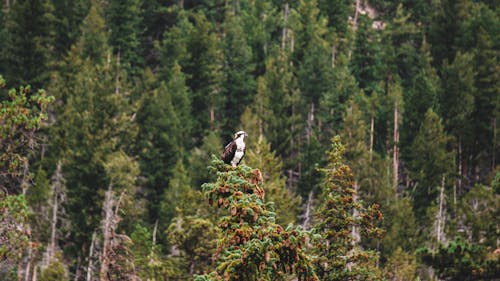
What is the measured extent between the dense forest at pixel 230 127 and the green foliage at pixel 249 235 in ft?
18.7

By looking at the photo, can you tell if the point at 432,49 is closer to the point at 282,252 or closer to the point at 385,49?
A: the point at 385,49

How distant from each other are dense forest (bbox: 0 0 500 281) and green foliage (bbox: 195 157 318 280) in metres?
5.69

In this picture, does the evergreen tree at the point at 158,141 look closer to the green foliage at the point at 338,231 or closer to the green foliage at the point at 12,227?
the green foliage at the point at 12,227

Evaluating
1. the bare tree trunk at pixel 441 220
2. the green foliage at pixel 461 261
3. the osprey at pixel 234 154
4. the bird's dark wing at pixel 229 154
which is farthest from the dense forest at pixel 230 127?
the bird's dark wing at pixel 229 154

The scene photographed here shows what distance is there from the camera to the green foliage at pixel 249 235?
1270cm

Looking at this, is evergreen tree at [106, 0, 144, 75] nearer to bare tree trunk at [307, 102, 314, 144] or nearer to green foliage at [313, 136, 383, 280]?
bare tree trunk at [307, 102, 314, 144]

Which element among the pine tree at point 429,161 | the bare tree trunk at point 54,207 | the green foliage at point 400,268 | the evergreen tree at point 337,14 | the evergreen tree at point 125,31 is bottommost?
the green foliage at point 400,268

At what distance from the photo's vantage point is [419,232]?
142ft

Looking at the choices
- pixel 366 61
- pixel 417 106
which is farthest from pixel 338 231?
pixel 366 61

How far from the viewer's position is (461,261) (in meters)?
12.9

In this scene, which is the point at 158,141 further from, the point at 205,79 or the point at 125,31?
the point at 125,31

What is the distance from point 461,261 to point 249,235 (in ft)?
11.9

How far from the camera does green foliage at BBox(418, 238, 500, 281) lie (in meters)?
12.9

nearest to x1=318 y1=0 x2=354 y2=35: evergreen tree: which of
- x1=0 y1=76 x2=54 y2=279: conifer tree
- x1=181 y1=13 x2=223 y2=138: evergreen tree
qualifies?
x1=181 y1=13 x2=223 y2=138: evergreen tree
